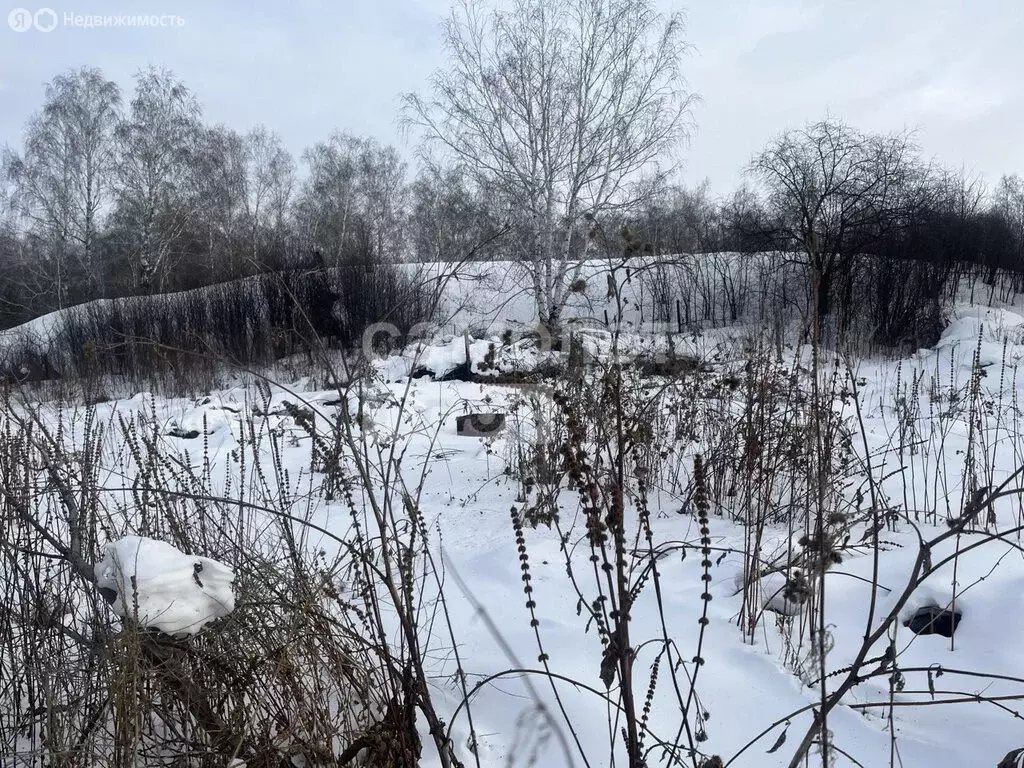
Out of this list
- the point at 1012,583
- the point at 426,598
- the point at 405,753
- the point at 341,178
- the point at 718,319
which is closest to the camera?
the point at 405,753

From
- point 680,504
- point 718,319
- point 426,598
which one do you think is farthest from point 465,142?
point 426,598

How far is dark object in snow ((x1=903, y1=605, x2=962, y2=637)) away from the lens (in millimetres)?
2020

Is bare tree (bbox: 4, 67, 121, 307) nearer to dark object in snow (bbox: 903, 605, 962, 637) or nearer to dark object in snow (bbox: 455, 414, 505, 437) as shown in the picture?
dark object in snow (bbox: 455, 414, 505, 437)

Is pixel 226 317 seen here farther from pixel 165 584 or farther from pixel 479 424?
pixel 165 584

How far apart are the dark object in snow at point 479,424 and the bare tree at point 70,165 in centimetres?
1849

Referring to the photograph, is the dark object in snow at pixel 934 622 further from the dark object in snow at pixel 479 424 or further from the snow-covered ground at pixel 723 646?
the dark object in snow at pixel 479 424

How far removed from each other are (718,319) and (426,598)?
14.6 meters

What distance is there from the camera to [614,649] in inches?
37.5

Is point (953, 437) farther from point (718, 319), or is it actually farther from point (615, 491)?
point (718, 319)

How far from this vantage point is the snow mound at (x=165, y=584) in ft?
4.14

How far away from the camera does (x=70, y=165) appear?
64.6ft

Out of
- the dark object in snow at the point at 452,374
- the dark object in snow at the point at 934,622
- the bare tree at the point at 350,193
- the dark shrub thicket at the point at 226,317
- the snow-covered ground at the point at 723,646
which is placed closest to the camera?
A: the snow-covered ground at the point at 723,646

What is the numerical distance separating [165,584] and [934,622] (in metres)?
2.05

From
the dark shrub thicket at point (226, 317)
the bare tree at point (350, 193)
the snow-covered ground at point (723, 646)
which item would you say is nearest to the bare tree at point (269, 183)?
the bare tree at point (350, 193)
